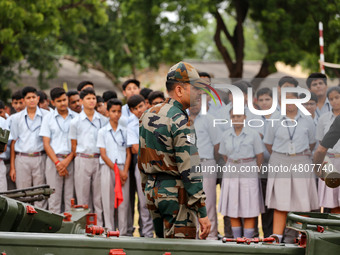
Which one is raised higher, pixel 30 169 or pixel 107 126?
pixel 107 126

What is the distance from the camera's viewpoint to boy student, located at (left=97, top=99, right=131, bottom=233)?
284 inches

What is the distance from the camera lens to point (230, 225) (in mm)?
7145

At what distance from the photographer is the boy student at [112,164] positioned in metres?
7.21

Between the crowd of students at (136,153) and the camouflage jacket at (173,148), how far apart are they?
8.21 ft

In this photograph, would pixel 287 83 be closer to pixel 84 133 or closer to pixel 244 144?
pixel 244 144

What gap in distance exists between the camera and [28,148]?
7.52 m

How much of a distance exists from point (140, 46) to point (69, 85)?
13.8 feet

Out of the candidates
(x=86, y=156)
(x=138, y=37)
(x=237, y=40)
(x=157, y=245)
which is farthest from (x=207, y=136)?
(x=237, y=40)

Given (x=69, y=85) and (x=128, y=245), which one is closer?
(x=128, y=245)

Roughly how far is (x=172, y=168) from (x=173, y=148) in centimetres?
14

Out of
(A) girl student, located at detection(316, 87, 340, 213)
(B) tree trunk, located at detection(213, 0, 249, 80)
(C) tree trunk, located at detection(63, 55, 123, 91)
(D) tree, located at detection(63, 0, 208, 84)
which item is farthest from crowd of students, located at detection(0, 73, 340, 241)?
(C) tree trunk, located at detection(63, 55, 123, 91)

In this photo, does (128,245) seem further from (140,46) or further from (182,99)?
(140,46)

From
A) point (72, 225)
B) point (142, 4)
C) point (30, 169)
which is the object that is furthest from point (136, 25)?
point (72, 225)

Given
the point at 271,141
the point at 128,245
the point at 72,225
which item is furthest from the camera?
the point at 271,141
